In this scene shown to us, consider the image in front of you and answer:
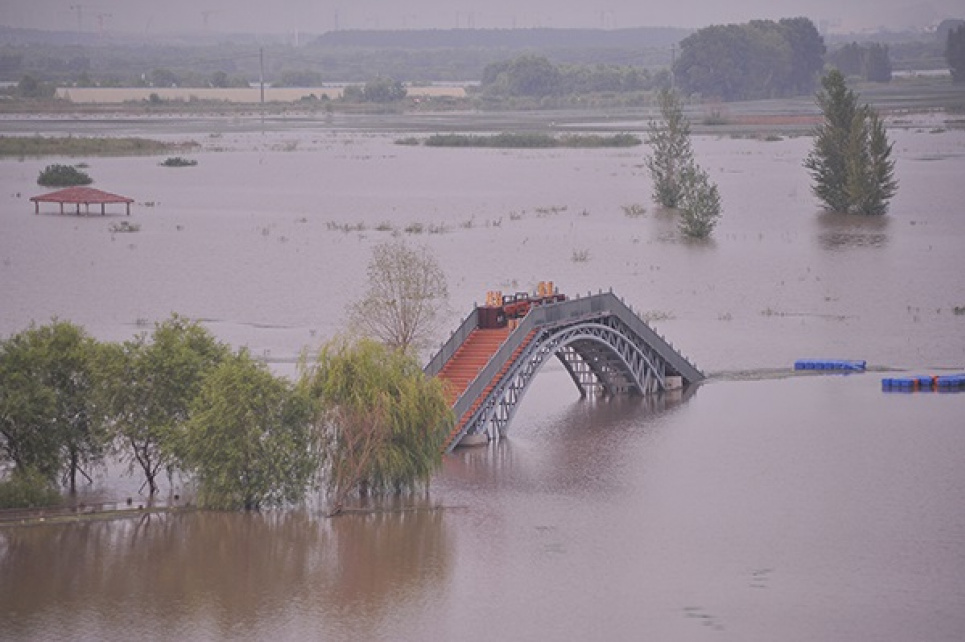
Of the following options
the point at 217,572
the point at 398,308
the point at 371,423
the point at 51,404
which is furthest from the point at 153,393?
the point at 398,308

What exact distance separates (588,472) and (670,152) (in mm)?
68096

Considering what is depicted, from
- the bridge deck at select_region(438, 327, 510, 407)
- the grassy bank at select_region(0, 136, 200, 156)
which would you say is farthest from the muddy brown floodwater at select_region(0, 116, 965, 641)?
the grassy bank at select_region(0, 136, 200, 156)

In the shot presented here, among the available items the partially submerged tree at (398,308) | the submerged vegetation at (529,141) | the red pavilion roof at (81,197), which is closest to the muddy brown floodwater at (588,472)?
the red pavilion roof at (81,197)

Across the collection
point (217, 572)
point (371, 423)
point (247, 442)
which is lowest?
point (217, 572)

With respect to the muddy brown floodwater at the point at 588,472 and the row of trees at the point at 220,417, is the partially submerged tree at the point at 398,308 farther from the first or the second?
the row of trees at the point at 220,417

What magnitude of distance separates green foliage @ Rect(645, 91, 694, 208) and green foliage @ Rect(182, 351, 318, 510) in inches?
2786

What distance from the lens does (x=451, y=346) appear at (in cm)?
5072

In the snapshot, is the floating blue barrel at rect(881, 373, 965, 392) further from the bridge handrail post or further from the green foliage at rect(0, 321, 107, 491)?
the green foliage at rect(0, 321, 107, 491)

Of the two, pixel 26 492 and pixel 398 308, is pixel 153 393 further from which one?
pixel 398 308

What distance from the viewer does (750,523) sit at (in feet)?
141

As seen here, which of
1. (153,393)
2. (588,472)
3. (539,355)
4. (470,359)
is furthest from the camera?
(539,355)

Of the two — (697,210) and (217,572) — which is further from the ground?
(697,210)

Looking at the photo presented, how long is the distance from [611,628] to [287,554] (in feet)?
25.8

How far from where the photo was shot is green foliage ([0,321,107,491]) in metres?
42.5
